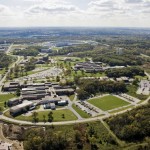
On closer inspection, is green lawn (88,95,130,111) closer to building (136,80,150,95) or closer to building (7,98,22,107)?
building (136,80,150,95)

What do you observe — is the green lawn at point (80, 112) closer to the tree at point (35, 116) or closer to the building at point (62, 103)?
the building at point (62, 103)

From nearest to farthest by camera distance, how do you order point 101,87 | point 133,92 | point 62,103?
1. point 62,103
2. point 133,92
3. point 101,87

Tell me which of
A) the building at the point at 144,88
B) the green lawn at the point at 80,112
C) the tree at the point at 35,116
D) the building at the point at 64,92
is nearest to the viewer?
the tree at the point at 35,116

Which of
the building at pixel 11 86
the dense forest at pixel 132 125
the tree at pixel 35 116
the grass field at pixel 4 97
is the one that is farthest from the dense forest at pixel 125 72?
the tree at pixel 35 116

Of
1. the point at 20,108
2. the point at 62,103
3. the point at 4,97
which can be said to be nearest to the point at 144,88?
the point at 62,103

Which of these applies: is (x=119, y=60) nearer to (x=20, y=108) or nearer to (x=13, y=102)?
(x=13, y=102)
